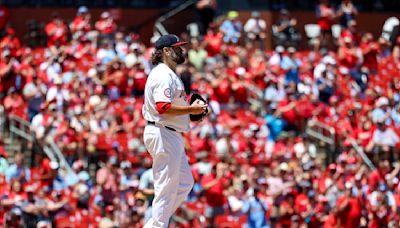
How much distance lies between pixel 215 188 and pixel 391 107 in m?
4.85

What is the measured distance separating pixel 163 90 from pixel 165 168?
744mm

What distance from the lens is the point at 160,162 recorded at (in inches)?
406

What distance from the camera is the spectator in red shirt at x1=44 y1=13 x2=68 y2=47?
22.1 m

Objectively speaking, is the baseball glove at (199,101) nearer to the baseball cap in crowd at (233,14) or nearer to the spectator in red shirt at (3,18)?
the spectator in red shirt at (3,18)

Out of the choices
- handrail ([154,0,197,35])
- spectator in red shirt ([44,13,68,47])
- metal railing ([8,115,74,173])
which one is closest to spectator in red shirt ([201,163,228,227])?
metal railing ([8,115,74,173])

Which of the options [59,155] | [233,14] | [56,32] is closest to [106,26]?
[56,32]

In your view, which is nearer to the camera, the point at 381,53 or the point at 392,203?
the point at 392,203

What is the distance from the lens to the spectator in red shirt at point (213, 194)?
642 inches

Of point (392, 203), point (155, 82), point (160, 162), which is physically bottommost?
point (392, 203)

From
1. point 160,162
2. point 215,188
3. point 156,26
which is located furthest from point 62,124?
point 160,162

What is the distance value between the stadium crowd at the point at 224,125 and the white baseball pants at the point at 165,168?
3.02 metres

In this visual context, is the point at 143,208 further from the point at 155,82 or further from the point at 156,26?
the point at 156,26

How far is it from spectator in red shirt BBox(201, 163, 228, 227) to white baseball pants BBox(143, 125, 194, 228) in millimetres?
5823

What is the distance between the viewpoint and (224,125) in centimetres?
1906
